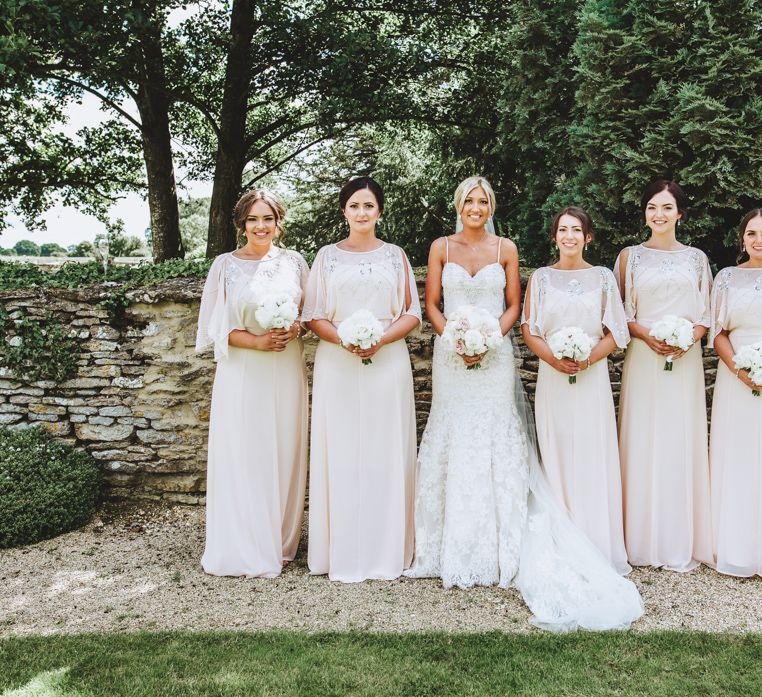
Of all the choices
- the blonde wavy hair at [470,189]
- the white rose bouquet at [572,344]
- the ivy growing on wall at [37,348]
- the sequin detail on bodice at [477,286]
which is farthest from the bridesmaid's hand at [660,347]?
the ivy growing on wall at [37,348]

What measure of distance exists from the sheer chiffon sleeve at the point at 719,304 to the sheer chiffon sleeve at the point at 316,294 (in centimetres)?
290

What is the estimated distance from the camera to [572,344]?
15.6 ft

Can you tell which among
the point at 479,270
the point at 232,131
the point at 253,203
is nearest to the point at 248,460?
the point at 253,203

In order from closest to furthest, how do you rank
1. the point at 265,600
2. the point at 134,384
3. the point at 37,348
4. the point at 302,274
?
the point at 265,600 < the point at 302,274 < the point at 37,348 < the point at 134,384

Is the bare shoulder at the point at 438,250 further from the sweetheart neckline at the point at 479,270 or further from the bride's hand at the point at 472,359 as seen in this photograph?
the bride's hand at the point at 472,359

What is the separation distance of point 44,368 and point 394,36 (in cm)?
695

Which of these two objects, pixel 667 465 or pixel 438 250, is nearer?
pixel 667 465

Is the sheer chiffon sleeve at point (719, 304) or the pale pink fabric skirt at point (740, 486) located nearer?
the pale pink fabric skirt at point (740, 486)

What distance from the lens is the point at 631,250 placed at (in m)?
5.28

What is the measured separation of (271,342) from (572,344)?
214 centimetres

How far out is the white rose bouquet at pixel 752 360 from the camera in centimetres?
476

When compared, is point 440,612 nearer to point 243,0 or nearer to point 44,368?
point 44,368

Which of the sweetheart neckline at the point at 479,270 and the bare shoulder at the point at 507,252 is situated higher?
the bare shoulder at the point at 507,252

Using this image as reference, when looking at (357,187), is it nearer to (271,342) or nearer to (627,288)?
(271,342)
